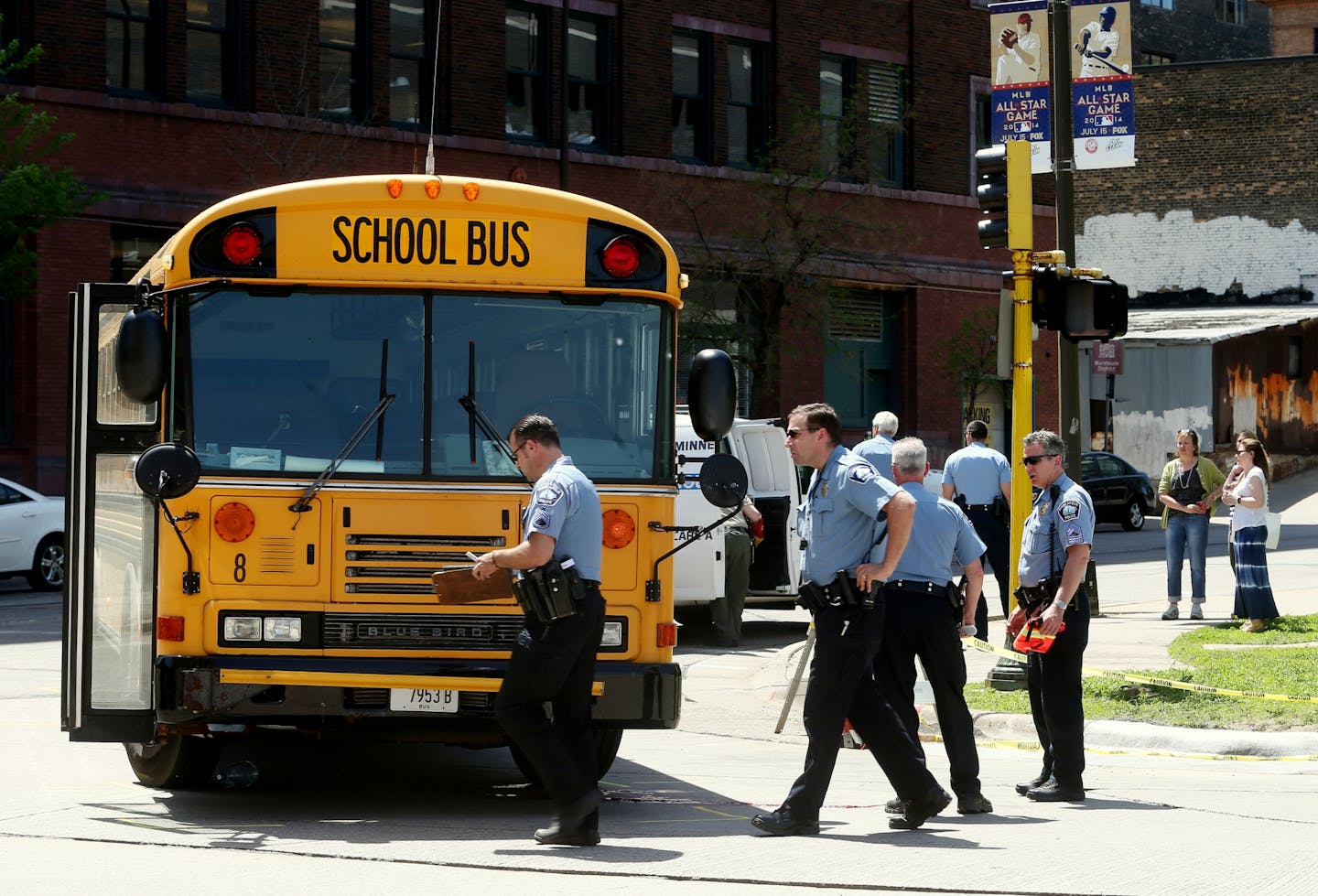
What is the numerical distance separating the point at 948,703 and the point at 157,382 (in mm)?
3958

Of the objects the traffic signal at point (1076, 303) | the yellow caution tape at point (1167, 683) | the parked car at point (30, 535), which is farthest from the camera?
the parked car at point (30, 535)

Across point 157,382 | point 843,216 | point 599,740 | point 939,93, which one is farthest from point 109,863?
point 939,93

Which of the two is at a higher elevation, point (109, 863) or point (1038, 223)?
point (1038, 223)

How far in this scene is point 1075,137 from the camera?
61.5 ft

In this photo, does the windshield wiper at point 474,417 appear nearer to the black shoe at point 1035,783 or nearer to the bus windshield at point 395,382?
the bus windshield at point 395,382

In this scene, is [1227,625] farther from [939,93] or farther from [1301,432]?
[1301,432]

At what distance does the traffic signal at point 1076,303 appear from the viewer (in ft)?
43.9

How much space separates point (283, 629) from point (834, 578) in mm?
2509

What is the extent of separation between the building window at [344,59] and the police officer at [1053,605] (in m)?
23.4

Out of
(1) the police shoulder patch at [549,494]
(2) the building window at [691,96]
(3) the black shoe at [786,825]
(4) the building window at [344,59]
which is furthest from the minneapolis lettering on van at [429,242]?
(2) the building window at [691,96]

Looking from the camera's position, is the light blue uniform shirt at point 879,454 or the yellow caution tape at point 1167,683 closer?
the yellow caution tape at point 1167,683

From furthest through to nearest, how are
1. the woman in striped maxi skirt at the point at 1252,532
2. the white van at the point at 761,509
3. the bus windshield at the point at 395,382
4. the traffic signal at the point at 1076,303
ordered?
the woman in striped maxi skirt at the point at 1252,532, the white van at the point at 761,509, the traffic signal at the point at 1076,303, the bus windshield at the point at 395,382

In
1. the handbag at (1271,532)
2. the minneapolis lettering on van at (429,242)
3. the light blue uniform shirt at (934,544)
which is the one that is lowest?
the handbag at (1271,532)

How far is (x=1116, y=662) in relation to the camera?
15328mm
